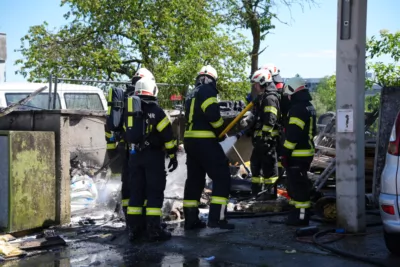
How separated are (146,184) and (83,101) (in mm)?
5410

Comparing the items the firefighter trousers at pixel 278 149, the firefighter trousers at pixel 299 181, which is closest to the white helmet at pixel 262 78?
the firefighter trousers at pixel 278 149

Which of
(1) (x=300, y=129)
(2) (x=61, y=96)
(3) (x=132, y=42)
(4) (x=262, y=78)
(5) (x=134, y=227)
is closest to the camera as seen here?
(5) (x=134, y=227)

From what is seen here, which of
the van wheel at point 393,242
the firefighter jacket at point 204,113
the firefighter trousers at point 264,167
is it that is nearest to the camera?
the van wheel at point 393,242

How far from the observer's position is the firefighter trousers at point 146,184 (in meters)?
6.72

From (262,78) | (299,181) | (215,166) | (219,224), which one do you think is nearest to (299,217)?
(299,181)

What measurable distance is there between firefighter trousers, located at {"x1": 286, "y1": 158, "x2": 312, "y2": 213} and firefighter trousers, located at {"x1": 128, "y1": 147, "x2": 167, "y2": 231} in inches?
64.6

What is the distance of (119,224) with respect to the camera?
25.7ft

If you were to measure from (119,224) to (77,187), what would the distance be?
1162 mm

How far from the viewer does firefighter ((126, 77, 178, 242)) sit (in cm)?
670

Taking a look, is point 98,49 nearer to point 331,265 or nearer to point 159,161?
point 159,161

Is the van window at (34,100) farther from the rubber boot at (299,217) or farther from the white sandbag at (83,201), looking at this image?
the rubber boot at (299,217)

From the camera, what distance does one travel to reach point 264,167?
910cm

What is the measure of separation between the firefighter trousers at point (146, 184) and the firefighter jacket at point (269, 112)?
2251mm

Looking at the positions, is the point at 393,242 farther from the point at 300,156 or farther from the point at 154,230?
the point at 154,230
